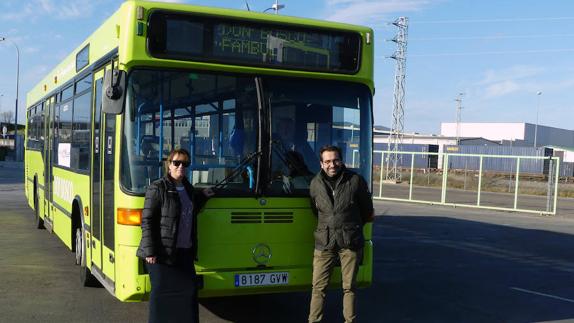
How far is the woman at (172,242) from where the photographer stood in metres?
4.91

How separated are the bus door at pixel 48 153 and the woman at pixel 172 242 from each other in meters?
5.30

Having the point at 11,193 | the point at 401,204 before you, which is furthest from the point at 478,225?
the point at 11,193

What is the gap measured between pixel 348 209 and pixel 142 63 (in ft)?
7.35

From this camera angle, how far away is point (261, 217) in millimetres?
5652

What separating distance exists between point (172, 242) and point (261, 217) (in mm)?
992

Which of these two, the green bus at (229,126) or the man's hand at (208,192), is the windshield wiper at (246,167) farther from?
the man's hand at (208,192)

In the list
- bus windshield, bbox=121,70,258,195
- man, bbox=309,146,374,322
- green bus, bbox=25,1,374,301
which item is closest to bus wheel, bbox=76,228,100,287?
green bus, bbox=25,1,374,301

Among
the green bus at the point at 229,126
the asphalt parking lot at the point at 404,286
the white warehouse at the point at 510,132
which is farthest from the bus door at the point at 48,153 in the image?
the white warehouse at the point at 510,132

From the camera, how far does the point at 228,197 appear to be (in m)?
5.50

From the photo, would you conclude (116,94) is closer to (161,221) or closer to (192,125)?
(192,125)

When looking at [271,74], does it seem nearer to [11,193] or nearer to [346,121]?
[346,121]

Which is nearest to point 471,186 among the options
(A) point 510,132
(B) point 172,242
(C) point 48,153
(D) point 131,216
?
(C) point 48,153

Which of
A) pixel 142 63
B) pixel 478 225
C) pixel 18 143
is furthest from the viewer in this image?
pixel 18 143

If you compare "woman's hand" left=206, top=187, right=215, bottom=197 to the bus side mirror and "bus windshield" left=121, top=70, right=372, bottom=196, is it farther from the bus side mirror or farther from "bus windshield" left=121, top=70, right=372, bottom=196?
the bus side mirror
